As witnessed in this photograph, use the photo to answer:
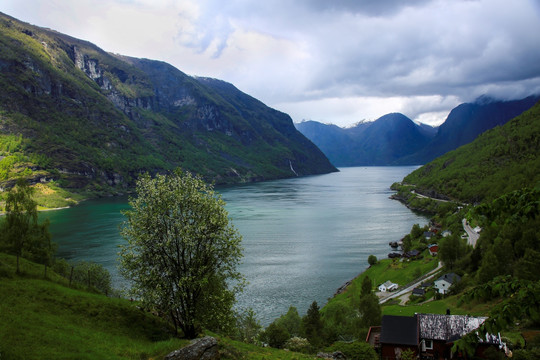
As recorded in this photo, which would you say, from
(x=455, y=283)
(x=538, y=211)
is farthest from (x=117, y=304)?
(x=455, y=283)

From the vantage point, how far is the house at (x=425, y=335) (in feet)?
96.3

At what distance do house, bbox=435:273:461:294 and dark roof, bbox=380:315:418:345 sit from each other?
21774 millimetres

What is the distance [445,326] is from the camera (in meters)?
30.0

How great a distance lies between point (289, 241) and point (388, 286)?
1229 inches

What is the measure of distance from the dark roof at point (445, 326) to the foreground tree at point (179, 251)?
62.0ft

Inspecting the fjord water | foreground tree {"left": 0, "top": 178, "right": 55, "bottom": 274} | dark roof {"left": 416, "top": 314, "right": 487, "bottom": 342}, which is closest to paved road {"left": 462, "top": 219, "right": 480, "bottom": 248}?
the fjord water

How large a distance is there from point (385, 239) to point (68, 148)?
18556 centimetres

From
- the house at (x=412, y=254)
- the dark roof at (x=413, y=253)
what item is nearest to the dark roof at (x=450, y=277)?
the house at (x=412, y=254)

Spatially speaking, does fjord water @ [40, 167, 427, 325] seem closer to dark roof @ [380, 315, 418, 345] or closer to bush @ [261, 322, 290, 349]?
bush @ [261, 322, 290, 349]

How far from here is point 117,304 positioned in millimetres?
21062

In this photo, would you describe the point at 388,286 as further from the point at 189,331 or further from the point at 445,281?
the point at 189,331

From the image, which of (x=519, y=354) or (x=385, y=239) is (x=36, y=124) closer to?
(x=385, y=239)

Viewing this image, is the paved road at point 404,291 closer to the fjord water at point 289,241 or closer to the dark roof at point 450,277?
the dark roof at point 450,277

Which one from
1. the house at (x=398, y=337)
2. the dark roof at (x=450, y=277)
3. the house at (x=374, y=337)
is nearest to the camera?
the house at (x=398, y=337)
